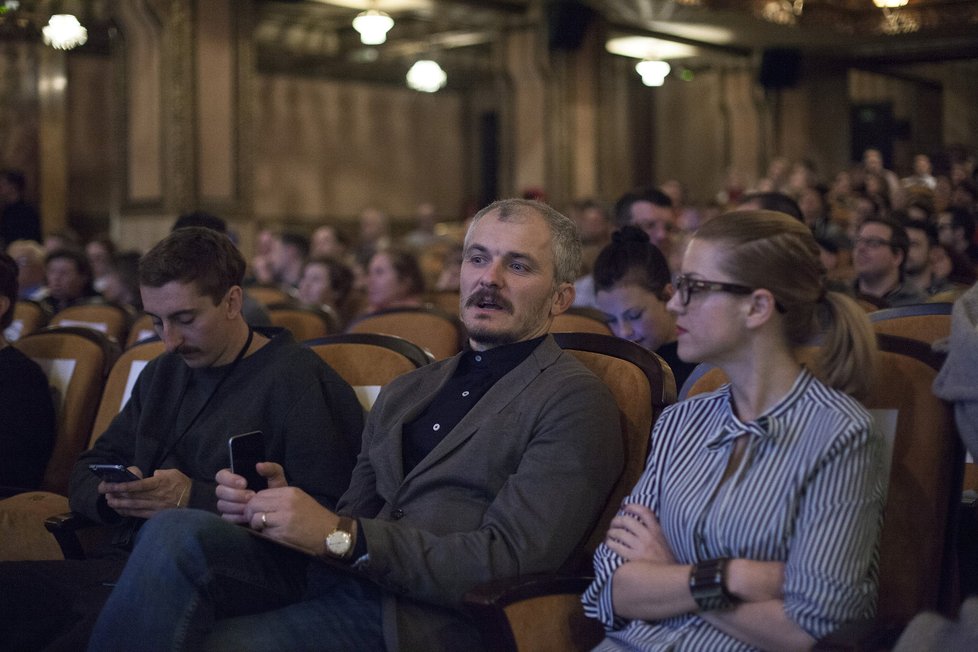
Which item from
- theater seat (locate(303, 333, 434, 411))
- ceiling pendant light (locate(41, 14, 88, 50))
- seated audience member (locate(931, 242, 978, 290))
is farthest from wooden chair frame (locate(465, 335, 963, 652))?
ceiling pendant light (locate(41, 14, 88, 50))

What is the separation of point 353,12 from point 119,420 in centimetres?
949

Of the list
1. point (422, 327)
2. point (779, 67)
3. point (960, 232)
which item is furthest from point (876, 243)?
point (779, 67)

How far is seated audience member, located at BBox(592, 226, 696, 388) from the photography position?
3.10 m

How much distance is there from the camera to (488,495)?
204 centimetres

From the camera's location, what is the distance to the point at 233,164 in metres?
9.17

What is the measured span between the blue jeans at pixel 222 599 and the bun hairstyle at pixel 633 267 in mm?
1382

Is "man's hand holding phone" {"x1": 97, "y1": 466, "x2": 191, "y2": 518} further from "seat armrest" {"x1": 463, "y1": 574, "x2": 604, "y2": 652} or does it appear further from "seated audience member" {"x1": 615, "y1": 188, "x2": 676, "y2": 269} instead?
"seated audience member" {"x1": 615, "y1": 188, "x2": 676, "y2": 269}

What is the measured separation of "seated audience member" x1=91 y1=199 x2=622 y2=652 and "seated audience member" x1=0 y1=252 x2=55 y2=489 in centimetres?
117

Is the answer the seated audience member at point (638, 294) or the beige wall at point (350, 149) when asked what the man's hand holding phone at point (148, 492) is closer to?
the seated audience member at point (638, 294)

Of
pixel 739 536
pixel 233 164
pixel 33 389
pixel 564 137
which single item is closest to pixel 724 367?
pixel 739 536

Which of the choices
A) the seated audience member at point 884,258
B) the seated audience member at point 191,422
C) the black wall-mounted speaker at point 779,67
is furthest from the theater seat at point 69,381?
the black wall-mounted speaker at point 779,67

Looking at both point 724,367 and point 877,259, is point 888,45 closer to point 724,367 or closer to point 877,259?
point 877,259

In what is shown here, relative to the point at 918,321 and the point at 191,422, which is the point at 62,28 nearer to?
the point at 191,422

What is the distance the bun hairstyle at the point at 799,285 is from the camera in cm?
171
